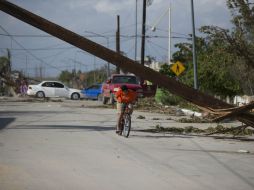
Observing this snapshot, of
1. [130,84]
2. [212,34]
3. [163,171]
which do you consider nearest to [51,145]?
[163,171]

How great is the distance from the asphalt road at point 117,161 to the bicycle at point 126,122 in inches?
9.3

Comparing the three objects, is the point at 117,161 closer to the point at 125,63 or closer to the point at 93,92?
the point at 125,63

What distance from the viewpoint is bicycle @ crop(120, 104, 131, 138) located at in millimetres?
17672

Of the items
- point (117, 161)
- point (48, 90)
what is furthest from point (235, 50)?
point (48, 90)

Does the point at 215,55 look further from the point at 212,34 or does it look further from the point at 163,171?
the point at 163,171

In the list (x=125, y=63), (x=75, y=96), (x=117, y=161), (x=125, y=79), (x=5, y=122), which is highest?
(x=125, y=79)

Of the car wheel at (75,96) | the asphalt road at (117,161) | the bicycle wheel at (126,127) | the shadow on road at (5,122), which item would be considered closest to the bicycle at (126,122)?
the bicycle wheel at (126,127)

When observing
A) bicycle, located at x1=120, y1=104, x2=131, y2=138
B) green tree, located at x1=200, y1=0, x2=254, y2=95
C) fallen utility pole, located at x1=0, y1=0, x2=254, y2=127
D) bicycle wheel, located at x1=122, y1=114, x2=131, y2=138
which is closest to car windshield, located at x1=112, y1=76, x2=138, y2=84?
green tree, located at x1=200, y1=0, x2=254, y2=95

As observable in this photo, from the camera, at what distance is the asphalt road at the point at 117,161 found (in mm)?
9828

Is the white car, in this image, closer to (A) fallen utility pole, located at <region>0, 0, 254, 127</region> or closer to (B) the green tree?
(B) the green tree

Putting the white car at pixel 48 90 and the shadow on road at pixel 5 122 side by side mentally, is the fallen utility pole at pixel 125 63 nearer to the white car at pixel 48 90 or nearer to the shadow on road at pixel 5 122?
the shadow on road at pixel 5 122

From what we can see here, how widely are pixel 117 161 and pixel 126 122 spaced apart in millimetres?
5470

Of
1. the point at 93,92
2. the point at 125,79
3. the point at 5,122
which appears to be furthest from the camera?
the point at 93,92

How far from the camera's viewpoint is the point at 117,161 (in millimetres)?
12375
